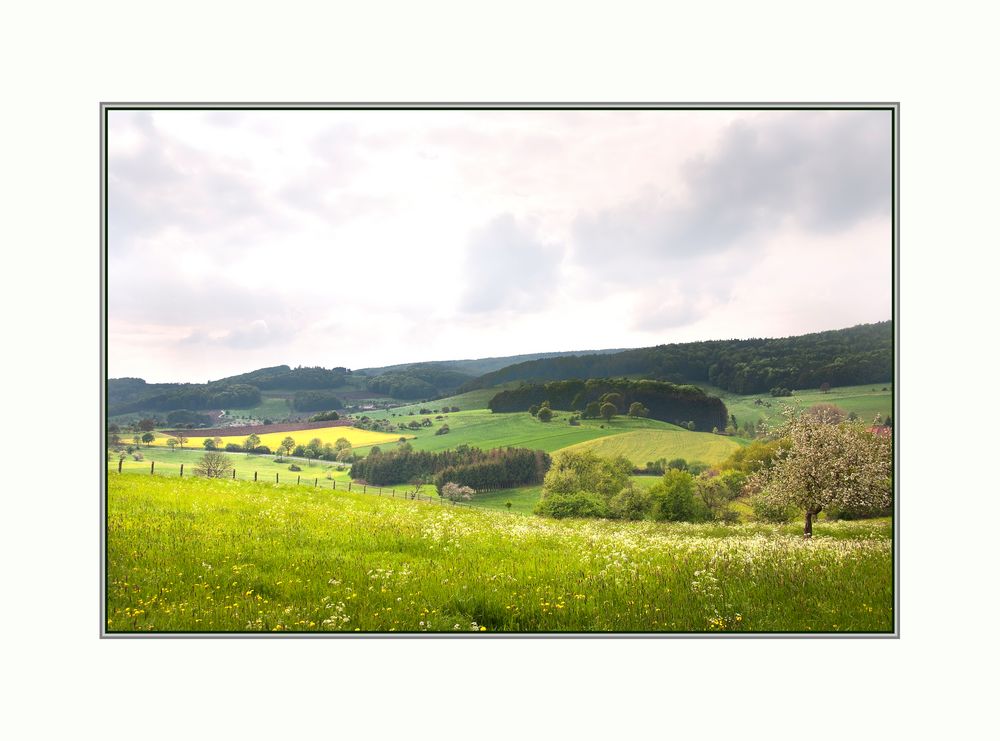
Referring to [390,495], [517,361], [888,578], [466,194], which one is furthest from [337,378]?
[888,578]

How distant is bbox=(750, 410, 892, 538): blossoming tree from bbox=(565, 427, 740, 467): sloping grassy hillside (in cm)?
57

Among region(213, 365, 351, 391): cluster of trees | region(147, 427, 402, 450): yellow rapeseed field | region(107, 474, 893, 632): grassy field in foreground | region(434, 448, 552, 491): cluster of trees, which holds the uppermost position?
region(213, 365, 351, 391): cluster of trees

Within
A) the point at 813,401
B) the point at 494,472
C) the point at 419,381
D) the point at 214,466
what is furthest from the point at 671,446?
the point at 214,466

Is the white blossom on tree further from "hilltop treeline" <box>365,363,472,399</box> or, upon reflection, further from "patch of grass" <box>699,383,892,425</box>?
"patch of grass" <box>699,383,892,425</box>

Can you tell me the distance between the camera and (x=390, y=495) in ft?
23.3

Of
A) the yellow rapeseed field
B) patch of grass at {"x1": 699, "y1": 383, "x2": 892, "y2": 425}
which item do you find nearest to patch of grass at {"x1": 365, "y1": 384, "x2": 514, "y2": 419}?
the yellow rapeseed field

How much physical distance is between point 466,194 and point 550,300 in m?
1.91

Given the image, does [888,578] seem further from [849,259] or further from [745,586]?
[849,259]

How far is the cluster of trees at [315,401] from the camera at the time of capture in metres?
7.04

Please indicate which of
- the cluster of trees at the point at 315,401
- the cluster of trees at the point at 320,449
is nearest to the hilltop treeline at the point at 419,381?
the cluster of trees at the point at 315,401

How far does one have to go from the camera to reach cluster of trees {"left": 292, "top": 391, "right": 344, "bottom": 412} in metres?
7.04

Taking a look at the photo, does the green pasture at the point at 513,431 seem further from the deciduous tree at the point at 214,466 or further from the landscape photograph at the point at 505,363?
the deciduous tree at the point at 214,466

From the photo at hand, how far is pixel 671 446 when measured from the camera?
6969 millimetres

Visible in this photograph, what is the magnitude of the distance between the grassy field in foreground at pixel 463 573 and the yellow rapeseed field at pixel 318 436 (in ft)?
2.38
